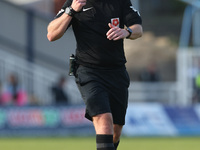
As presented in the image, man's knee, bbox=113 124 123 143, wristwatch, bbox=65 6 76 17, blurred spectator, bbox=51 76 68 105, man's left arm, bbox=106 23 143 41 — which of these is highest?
wristwatch, bbox=65 6 76 17

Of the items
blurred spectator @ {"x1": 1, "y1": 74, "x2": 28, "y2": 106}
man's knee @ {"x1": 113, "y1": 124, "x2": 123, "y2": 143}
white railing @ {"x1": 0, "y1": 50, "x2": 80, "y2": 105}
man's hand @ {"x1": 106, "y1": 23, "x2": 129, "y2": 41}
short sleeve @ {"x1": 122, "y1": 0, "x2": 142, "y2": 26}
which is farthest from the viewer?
white railing @ {"x1": 0, "y1": 50, "x2": 80, "y2": 105}

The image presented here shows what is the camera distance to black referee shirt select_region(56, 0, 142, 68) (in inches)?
274

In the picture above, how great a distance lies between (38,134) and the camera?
55.9 ft

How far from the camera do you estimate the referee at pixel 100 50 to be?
6742 millimetres

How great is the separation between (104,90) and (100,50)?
1.56 ft

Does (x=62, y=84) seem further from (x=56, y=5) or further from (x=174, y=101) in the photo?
(x=56, y=5)

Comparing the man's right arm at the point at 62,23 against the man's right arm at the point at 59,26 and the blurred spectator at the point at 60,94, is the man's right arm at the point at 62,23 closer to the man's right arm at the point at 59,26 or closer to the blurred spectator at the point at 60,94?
the man's right arm at the point at 59,26

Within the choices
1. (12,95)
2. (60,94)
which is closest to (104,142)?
(12,95)

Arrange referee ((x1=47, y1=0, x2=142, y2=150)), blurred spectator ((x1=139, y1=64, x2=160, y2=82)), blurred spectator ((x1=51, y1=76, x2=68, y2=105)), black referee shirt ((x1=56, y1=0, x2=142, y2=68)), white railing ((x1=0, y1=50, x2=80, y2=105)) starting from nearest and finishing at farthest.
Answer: referee ((x1=47, y1=0, x2=142, y2=150)) < black referee shirt ((x1=56, y1=0, x2=142, y2=68)) < blurred spectator ((x1=51, y1=76, x2=68, y2=105)) < white railing ((x1=0, y1=50, x2=80, y2=105)) < blurred spectator ((x1=139, y1=64, x2=160, y2=82))

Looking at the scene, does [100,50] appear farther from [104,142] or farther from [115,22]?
[104,142]

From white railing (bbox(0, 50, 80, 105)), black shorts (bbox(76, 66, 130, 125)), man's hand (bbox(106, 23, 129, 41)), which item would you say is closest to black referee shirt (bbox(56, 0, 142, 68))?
black shorts (bbox(76, 66, 130, 125))

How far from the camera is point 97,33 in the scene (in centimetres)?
695

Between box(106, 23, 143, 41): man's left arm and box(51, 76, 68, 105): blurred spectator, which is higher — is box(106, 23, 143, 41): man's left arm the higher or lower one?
the higher one

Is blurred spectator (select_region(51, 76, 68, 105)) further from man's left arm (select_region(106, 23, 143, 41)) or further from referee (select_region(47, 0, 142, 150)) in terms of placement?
man's left arm (select_region(106, 23, 143, 41))
